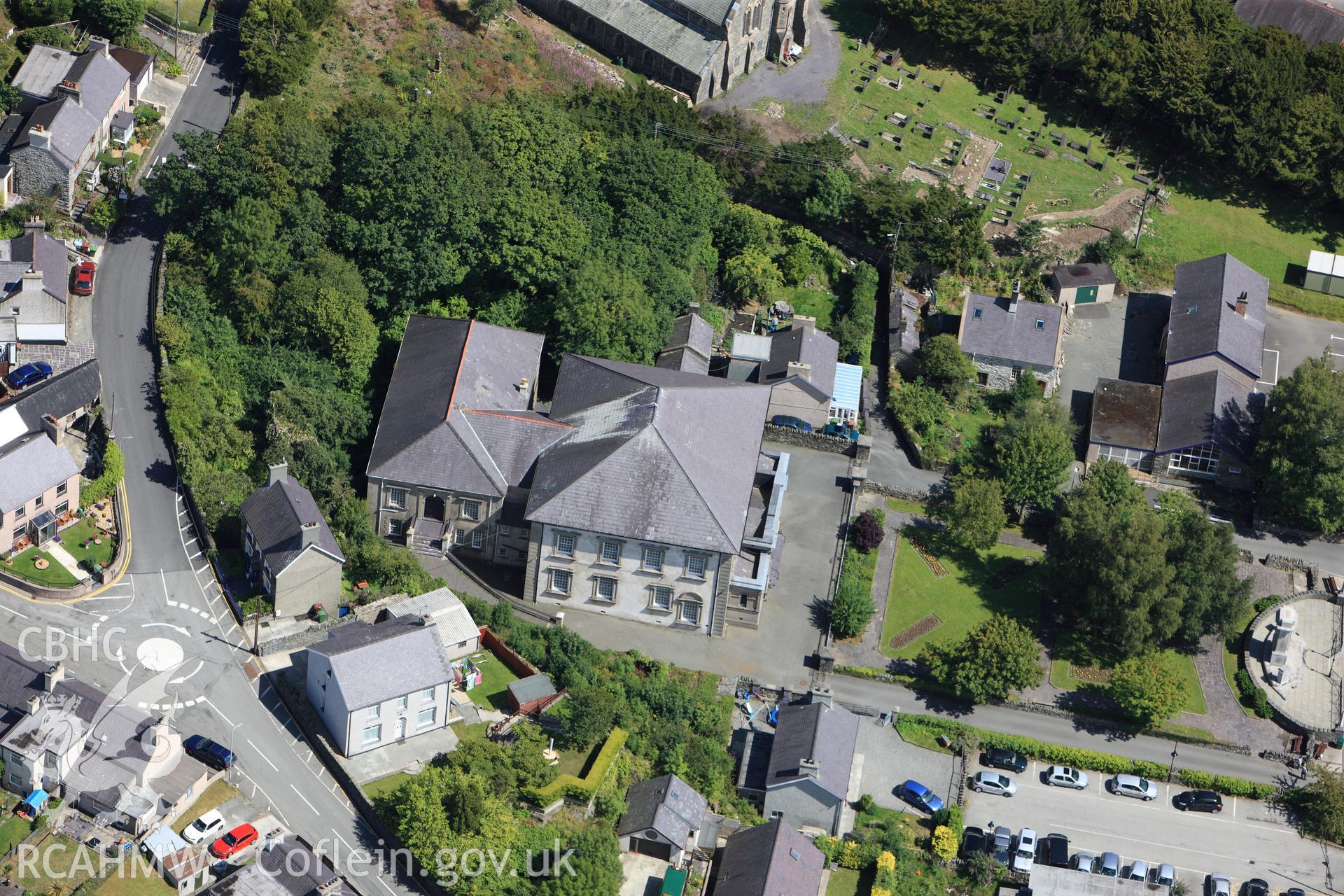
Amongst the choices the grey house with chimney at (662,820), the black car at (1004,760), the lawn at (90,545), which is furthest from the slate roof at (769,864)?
the lawn at (90,545)

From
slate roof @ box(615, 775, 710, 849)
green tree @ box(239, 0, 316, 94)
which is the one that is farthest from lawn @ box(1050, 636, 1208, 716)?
green tree @ box(239, 0, 316, 94)

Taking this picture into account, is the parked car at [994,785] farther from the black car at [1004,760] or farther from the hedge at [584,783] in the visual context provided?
the hedge at [584,783]

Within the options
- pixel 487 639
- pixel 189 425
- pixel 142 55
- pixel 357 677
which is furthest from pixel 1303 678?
pixel 142 55

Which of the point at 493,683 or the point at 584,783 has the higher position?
the point at 493,683

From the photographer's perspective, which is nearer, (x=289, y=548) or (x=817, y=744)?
(x=289, y=548)

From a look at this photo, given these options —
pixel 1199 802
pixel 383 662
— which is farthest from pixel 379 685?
pixel 1199 802

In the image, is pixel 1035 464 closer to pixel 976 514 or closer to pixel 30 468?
pixel 976 514
